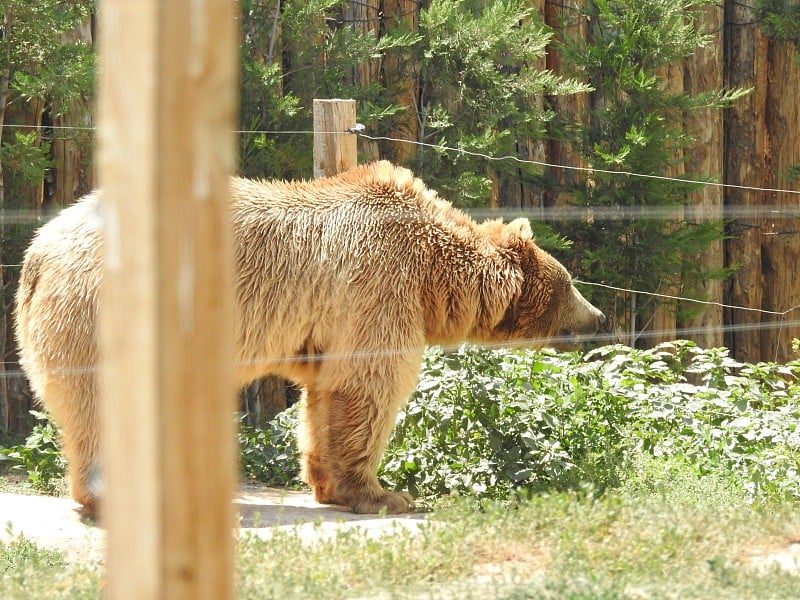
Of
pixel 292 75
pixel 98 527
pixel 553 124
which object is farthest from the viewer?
pixel 553 124

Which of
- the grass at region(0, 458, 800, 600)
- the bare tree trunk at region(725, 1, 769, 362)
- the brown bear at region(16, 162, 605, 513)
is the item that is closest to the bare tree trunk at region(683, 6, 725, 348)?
the bare tree trunk at region(725, 1, 769, 362)

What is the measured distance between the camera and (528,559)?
423 centimetres

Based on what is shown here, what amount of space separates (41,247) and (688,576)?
3755mm

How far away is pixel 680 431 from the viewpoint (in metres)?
6.70

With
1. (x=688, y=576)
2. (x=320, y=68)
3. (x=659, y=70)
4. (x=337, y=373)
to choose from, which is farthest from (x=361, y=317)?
(x=659, y=70)

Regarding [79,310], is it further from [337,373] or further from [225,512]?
[225,512]

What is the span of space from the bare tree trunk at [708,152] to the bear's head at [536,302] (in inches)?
173

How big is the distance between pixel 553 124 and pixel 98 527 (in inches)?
252

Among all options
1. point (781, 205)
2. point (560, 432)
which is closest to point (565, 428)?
point (560, 432)

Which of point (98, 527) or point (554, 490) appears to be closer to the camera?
point (554, 490)

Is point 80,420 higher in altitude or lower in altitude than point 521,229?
lower

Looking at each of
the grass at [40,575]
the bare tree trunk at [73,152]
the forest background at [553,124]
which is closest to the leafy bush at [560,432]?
the forest background at [553,124]

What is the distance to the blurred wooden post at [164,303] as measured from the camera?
5.51 ft

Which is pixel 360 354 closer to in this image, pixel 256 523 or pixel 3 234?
pixel 256 523
